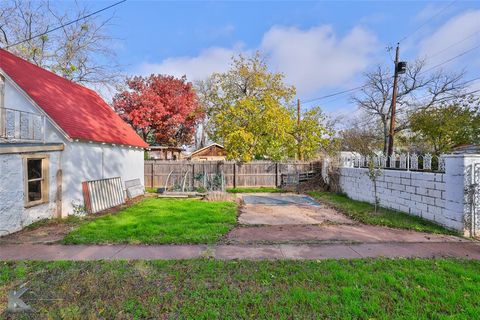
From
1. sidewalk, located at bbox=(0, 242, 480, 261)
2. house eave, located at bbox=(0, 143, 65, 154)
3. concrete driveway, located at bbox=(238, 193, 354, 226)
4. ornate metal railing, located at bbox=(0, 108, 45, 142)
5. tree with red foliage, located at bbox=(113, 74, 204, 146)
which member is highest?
tree with red foliage, located at bbox=(113, 74, 204, 146)

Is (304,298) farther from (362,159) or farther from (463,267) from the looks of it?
(362,159)

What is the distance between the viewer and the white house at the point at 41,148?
663cm

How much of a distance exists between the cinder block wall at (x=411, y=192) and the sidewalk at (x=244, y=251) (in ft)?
4.85

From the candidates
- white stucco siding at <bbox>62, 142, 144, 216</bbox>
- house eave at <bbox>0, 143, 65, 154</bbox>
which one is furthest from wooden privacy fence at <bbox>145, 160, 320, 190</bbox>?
house eave at <bbox>0, 143, 65, 154</bbox>

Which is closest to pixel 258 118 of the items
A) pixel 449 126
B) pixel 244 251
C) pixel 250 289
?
pixel 449 126

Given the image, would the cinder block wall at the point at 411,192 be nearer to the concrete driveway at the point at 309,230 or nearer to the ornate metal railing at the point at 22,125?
the concrete driveway at the point at 309,230

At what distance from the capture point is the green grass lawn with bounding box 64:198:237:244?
5.78m

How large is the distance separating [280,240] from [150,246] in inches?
109

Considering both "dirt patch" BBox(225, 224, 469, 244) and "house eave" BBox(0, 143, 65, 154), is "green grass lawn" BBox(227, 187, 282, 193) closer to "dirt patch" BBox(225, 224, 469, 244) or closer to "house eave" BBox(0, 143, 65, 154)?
"dirt patch" BBox(225, 224, 469, 244)

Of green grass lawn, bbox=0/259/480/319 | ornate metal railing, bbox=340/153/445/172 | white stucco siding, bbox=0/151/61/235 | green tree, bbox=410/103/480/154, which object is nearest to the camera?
green grass lawn, bbox=0/259/480/319

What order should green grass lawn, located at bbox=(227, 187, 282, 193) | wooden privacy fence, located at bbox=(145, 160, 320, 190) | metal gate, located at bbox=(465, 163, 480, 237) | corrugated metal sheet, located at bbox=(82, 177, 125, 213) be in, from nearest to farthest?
metal gate, located at bbox=(465, 163, 480, 237) → corrugated metal sheet, located at bbox=(82, 177, 125, 213) → green grass lawn, located at bbox=(227, 187, 282, 193) → wooden privacy fence, located at bbox=(145, 160, 320, 190)

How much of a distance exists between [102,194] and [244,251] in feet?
23.1

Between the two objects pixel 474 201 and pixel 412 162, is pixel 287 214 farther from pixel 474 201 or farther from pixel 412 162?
pixel 474 201

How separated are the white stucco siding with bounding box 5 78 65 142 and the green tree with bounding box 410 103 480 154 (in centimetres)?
1812
